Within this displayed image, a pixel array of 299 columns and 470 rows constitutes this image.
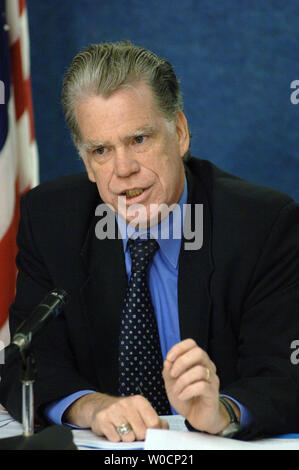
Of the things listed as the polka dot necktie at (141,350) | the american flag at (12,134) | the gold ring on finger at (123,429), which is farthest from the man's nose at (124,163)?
the american flag at (12,134)

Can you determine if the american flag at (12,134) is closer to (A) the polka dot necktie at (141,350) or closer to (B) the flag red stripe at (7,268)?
(B) the flag red stripe at (7,268)

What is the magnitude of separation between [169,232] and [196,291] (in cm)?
19

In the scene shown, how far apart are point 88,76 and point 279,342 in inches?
32.5

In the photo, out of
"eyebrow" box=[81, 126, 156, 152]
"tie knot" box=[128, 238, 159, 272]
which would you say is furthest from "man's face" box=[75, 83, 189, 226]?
"tie knot" box=[128, 238, 159, 272]

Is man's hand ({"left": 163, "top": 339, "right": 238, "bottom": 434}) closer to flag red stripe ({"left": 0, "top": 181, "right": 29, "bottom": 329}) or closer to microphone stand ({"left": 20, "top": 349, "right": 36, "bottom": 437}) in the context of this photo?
microphone stand ({"left": 20, "top": 349, "right": 36, "bottom": 437})

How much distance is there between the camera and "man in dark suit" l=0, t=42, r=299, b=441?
1812 mm

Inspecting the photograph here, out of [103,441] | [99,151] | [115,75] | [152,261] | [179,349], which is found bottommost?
[103,441]

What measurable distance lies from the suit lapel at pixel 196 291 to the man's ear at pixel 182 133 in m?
0.24

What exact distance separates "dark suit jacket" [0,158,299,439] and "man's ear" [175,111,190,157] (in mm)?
117

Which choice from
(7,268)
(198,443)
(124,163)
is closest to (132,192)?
(124,163)

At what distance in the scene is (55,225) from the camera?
2.14 metres

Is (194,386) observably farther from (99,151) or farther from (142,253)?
(99,151)

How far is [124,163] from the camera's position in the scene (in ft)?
6.02
